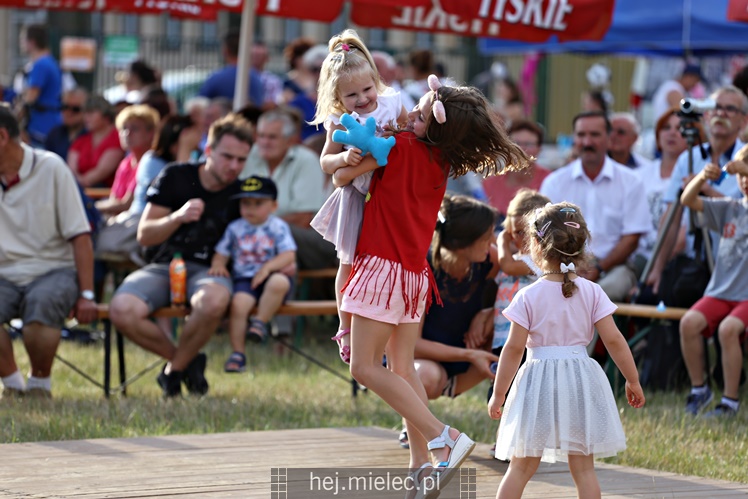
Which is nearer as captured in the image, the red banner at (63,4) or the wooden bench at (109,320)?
the wooden bench at (109,320)

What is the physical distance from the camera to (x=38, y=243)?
22.3 feet

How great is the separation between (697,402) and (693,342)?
0.32 meters

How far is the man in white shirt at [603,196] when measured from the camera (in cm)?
768

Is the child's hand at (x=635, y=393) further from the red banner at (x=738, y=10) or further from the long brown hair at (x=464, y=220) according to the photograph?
the red banner at (x=738, y=10)

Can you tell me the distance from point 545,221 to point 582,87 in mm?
20441

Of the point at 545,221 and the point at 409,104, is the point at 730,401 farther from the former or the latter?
A: the point at 409,104

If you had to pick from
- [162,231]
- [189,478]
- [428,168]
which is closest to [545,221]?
[428,168]

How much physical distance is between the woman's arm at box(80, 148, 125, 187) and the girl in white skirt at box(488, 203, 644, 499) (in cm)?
722

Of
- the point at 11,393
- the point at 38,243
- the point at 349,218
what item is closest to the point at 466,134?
the point at 349,218

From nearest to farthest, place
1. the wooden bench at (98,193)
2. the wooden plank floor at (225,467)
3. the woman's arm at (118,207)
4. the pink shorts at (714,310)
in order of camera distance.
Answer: the wooden plank floor at (225,467) → the pink shorts at (714,310) → the woman's arm at (118,207) → the wooden bench at (98,193)

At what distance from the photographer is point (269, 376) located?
7691 millimetres

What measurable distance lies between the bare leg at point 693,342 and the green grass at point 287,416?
23 centimetres

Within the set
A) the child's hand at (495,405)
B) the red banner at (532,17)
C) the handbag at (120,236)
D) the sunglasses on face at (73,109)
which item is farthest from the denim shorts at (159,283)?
the sunglasses on face at (73,109)

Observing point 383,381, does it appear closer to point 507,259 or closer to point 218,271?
point 507,259
